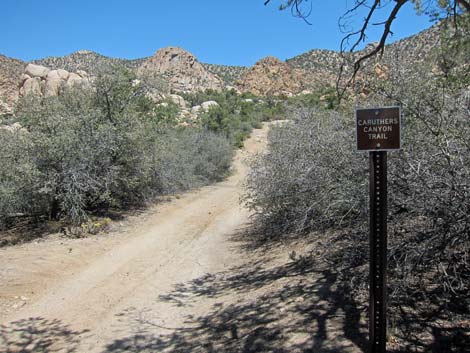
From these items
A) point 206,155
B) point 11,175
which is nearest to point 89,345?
point 11,175

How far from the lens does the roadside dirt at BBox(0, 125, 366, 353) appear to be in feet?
15.8

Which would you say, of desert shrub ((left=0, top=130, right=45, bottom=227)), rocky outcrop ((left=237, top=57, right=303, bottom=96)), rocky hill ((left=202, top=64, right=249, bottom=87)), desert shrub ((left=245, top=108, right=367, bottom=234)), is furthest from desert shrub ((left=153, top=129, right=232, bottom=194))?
rocky hill ((left=202, top=64, right=249, bottom=87))

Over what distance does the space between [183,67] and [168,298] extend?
77250 mm

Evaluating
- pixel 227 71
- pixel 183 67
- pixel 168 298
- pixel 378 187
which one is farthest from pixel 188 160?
A: pixel 227 71

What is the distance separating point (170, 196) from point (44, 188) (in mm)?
6808

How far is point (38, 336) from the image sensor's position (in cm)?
548

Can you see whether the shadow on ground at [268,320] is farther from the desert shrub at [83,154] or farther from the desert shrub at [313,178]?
the desert shrub at [83,154]

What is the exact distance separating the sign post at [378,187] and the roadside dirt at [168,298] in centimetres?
64

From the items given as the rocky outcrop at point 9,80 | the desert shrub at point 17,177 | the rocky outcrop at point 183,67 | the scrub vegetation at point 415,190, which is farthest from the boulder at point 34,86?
the rocky outcrop at point 183,67

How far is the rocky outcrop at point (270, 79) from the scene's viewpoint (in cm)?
6662

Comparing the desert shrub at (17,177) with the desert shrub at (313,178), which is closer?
the desert shrub at (313,178)

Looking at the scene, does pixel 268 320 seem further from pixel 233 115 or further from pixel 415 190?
pixel 233 115

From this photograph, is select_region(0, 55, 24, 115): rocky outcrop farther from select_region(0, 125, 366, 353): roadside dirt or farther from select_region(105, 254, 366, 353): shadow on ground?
select_region(105, 254, 366, 353): shadow on ground

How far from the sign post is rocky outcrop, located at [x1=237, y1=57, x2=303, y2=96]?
62.0 metres
